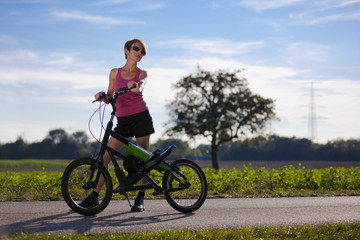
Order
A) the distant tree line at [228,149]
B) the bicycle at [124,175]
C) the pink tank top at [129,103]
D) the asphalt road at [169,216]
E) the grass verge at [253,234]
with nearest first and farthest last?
1. the grass verge at [253,234]
2. the asphalt road at [169,216]
3. the bicycle at [124,175]
4. the pink tank top at [129,103]
5. the distant tree line at [228,149]

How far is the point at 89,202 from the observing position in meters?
5.40

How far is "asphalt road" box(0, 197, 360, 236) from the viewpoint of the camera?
4.78 m

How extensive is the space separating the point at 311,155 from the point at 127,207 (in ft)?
249

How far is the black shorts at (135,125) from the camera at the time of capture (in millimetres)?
5680

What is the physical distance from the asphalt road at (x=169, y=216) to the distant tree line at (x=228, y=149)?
28009 mm

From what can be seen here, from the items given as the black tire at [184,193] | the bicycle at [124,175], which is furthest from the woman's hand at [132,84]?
the black tire at [184,193]

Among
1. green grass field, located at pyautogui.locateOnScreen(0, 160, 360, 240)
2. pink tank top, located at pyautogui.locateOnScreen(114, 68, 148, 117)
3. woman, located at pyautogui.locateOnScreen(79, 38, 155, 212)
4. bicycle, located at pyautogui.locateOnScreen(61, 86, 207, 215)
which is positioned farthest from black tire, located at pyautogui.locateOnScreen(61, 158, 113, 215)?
green grass field, located at pyautogui.locateOnScreen(0, 160, 360, 240)

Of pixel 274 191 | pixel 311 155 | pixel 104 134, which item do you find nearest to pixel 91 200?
pixel 104 134

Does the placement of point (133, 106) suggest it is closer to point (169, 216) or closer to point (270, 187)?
point (169, 216)

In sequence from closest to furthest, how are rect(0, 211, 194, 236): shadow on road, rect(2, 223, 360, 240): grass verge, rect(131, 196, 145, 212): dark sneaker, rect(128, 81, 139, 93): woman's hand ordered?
rect(2, 223, 360, 240): grass verge < rect(0, 211, 194, 236): shadow on road < rect(128, 81, 139, 93): woman's hand < rect(131, 196, 145, 212): dark sneaker

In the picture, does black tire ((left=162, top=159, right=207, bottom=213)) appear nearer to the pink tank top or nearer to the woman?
the woman

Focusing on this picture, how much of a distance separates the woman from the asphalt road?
0.56 meters

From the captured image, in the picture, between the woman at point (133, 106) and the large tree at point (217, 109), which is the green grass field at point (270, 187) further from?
the large tree at point (217, 109)

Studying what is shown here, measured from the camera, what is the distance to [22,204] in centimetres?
639
